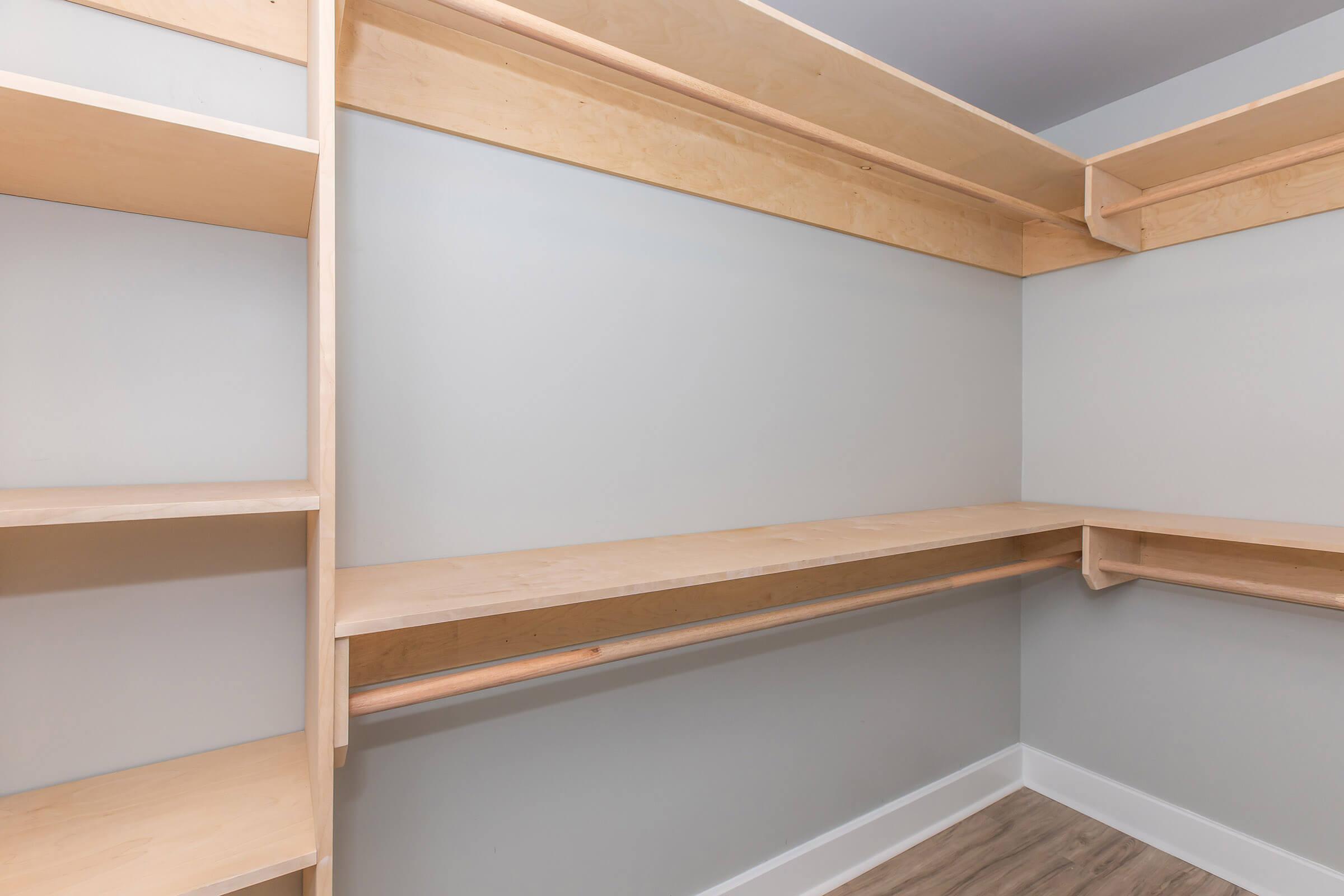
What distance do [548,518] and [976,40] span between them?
1.80m

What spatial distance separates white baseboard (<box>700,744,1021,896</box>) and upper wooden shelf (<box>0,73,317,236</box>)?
179 centimetres

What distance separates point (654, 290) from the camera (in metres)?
1.55

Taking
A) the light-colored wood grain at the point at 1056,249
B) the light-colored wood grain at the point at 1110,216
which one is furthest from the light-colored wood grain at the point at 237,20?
the light-colored wood grain at the point at 1056,249

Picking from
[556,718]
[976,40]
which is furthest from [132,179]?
[976,40]

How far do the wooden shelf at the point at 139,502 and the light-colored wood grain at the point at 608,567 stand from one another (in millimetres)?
175

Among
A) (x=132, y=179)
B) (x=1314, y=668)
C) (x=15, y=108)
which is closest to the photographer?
(x=15, y=108)

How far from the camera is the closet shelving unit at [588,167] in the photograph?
2.68ft

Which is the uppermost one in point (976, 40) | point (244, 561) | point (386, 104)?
point (976, 40)

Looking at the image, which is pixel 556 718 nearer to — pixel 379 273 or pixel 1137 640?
pixel 379 273

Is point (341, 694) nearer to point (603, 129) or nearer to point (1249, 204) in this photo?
point (603, 129)

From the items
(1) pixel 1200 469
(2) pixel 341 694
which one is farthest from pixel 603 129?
(1) pixel 1200 469

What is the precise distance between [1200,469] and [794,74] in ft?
5.72

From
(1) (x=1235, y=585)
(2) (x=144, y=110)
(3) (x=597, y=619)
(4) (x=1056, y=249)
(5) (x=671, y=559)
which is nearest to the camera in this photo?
(2) (x=144, y=110)

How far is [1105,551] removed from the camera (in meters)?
2.03
